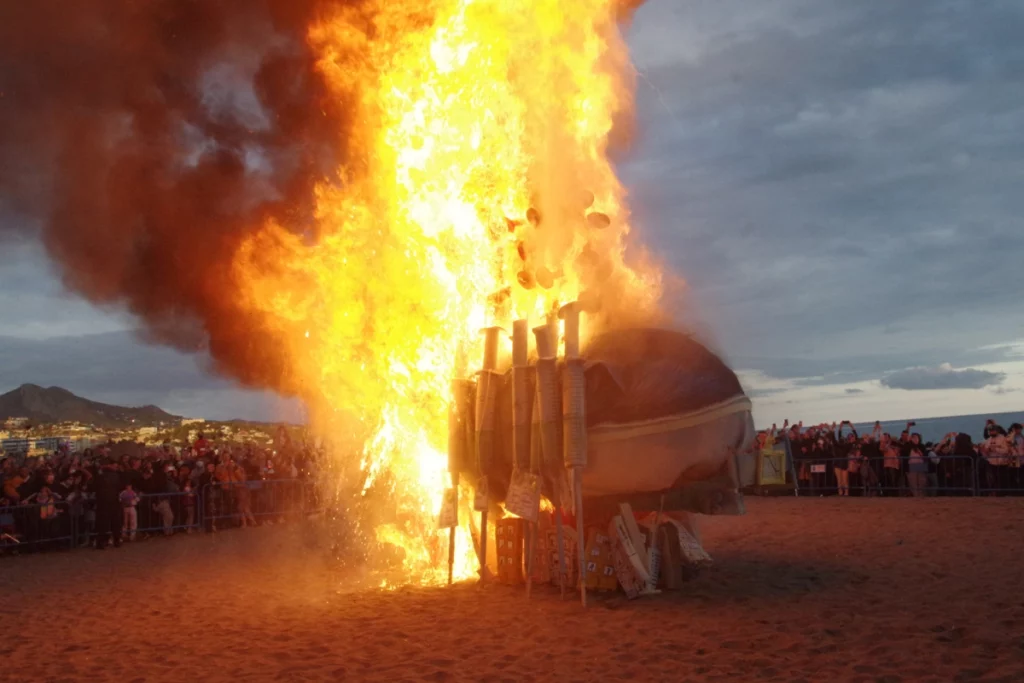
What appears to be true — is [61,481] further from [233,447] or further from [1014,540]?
[1014,540]

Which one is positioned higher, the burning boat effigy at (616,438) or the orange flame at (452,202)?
the orange flame at (452,202)

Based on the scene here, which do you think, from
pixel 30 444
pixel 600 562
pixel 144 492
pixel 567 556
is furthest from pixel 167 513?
pixel 30 444

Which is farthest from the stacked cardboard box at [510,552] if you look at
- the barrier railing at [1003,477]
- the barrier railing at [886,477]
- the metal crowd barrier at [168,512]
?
the barrier railing at [1003,477]

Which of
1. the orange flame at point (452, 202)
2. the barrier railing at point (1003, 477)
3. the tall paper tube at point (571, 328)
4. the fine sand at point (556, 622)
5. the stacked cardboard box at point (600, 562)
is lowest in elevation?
the fine sand at point (556, 622)

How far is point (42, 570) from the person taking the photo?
1658 centimetres

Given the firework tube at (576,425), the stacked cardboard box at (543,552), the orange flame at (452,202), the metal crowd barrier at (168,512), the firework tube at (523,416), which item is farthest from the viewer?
the metal crowd barrier at (168,512)

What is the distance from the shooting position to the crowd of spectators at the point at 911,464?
23.3 metres

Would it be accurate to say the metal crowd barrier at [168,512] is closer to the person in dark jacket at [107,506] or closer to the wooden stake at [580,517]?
the person in dark jacket at [107,506]

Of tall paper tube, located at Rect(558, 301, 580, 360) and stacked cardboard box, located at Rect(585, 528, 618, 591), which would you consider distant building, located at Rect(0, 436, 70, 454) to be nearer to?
stacked cardboard box, located at Rect(585, 528, 618, 591)

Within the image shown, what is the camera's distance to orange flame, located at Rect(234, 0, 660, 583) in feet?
43.9

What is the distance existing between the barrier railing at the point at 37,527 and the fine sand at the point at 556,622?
241 cm

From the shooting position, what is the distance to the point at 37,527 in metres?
19.3

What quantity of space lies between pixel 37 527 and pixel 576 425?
14.3 meters

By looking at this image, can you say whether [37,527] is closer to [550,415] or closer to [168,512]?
[168,512]
